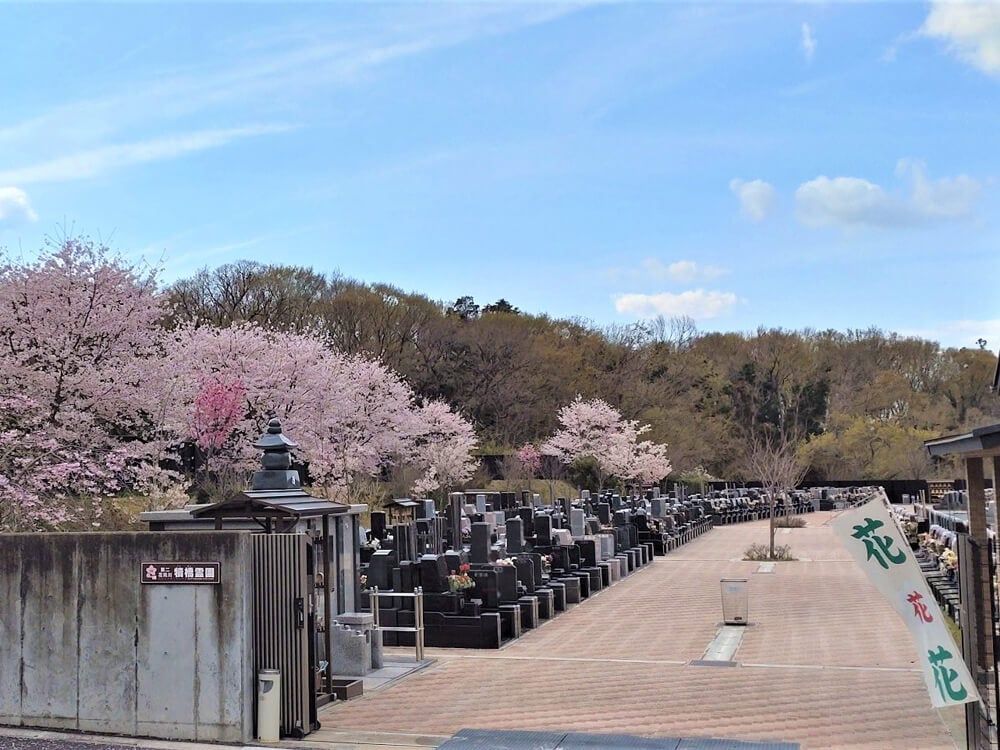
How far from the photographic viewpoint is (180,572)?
9.57 meters

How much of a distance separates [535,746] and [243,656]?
2.89 metres

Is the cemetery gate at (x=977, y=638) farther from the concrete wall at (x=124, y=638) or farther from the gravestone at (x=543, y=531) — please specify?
the gravestone at (x=543, y=531)

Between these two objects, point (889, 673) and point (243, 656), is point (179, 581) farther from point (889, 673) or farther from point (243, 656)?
point (889, 673)

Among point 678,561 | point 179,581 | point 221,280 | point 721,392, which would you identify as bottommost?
point 678,561

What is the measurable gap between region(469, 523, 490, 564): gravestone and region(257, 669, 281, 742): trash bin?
899 centimetres

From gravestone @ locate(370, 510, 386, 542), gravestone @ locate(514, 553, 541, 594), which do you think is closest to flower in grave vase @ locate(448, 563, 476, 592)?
gravestone @ locate(514, 553, 541, 594)

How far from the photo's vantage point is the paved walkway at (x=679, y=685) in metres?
9.40

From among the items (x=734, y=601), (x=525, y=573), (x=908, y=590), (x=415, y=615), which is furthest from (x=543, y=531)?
Result: (x=908, y=590)

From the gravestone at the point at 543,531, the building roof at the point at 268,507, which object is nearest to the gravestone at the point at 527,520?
the gravestone at the point at 543,531

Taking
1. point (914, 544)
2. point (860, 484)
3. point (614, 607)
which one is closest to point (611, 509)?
point (914, 544)

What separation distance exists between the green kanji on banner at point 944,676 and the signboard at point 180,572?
6.25m

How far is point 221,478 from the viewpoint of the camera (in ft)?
99.5

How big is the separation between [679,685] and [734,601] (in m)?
4.79

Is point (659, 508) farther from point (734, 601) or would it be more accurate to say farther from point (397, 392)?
point (734, 601)
